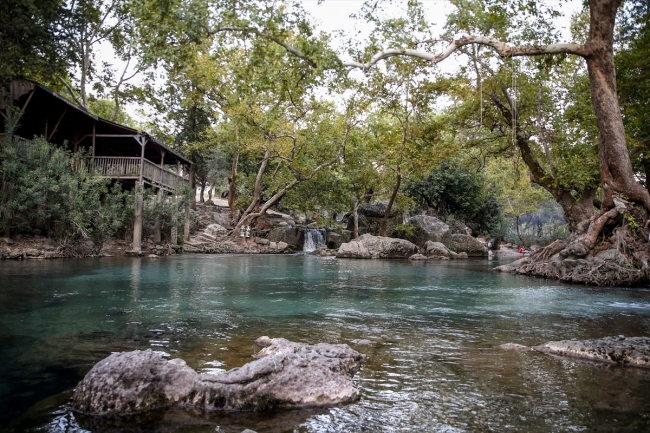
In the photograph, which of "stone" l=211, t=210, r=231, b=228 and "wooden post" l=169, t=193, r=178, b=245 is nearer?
"wooden post" l=169, t=193, r=178, b=245

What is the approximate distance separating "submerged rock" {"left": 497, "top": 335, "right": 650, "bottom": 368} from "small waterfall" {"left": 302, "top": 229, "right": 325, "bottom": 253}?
29.5m

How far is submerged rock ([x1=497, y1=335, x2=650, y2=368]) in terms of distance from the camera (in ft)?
16.5

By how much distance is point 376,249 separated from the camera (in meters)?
27.5

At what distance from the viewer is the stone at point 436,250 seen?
94.5 ft

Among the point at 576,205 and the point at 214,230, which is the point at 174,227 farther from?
the point at 576,205

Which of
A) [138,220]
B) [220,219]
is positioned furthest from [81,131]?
[220,219]

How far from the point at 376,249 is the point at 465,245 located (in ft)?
28.2

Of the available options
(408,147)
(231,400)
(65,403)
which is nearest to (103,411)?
(65,403)

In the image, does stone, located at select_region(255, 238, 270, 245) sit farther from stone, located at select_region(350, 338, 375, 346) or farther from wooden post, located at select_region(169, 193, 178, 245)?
stone, located at select_region(350, 338, 375, 346)

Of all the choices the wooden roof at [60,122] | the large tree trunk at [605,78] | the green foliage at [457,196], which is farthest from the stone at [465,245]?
the large tree trunk at [605,78]

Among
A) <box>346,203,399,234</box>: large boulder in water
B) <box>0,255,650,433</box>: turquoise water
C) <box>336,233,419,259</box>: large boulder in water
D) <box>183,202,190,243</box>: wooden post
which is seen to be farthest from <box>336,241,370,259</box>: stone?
<box>0,255,650,433</box>: turquoise water

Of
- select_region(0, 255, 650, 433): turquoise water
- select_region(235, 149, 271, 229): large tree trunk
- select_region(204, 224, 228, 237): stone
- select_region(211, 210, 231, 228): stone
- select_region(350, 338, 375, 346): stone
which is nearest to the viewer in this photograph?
select_region(0, 255, 650, 433): turquoise water

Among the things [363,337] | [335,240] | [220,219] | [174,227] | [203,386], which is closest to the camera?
[203,386]

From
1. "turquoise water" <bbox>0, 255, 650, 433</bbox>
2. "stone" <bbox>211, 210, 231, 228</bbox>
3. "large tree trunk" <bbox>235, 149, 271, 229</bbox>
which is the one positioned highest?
"large tree trunk" <bbox>235, 149, 271, 229</bbox>
